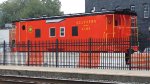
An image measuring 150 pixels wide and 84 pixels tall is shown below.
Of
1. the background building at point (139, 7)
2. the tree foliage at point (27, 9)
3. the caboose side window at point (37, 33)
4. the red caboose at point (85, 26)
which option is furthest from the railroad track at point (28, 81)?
the tree foliage at point (27, 9)

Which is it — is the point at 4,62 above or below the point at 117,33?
below

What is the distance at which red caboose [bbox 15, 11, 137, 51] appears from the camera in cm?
2380

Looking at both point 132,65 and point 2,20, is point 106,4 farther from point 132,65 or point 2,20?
point 2,20

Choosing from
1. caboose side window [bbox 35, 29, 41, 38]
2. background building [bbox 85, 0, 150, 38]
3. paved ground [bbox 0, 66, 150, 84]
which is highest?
background building [bbox 85, 0, 150, 38]

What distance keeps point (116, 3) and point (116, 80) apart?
146 ft

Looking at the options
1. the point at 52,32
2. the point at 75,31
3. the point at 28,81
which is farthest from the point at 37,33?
the point at 28,81

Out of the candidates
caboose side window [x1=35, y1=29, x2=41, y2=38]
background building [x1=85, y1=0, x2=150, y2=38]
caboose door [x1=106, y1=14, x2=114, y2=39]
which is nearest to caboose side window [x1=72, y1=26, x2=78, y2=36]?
caboose door [x1=106, y1=14, x2=114, y2=39]

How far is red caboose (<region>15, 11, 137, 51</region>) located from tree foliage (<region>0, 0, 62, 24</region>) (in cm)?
7022

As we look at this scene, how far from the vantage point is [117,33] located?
24.1m

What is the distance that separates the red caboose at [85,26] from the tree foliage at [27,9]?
70218 mm

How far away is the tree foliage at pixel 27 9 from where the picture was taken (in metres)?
99.3

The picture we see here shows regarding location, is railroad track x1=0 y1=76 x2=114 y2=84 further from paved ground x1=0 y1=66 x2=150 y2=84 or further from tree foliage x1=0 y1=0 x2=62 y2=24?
tree foliage x1=0 y1=0 x2=62 y2=24

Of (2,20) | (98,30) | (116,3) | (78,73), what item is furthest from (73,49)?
(2,20)

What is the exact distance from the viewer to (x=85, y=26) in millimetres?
24625
